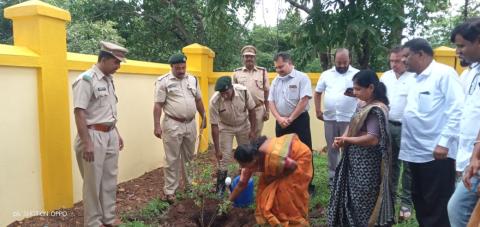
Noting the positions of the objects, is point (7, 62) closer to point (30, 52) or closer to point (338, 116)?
point (30, 52)

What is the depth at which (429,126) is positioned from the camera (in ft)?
10.0

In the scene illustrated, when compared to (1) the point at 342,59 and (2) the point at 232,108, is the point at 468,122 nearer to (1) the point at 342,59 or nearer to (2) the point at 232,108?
(1) the point at 342,59

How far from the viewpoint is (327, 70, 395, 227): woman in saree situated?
3018 mm

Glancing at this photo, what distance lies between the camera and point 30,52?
3615mm

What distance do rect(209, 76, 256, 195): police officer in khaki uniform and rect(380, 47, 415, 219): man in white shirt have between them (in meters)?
1.53

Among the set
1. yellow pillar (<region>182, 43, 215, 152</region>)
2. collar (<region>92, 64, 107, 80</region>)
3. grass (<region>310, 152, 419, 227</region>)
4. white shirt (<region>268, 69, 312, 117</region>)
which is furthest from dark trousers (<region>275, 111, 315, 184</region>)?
yellow pillar (<region>182, 43, 215, 152</region>)

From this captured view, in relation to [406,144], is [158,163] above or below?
below

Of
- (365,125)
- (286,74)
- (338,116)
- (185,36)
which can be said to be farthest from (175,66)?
(185,36)

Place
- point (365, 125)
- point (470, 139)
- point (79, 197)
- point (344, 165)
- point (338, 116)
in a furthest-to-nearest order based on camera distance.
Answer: point (338, 116)
point (79, 197)
point (344, 165)
point (365, 125)
point (470, 139)

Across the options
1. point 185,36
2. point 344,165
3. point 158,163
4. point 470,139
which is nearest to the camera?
point 470,139

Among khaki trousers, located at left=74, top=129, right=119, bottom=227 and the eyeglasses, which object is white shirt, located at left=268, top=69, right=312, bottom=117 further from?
the eyeglasses

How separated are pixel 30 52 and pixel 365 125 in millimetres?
2874

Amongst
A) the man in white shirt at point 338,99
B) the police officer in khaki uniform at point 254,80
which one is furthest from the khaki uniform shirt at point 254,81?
the man in white shirt at point 338,99

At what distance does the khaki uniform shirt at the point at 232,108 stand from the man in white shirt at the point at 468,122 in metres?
2.57
